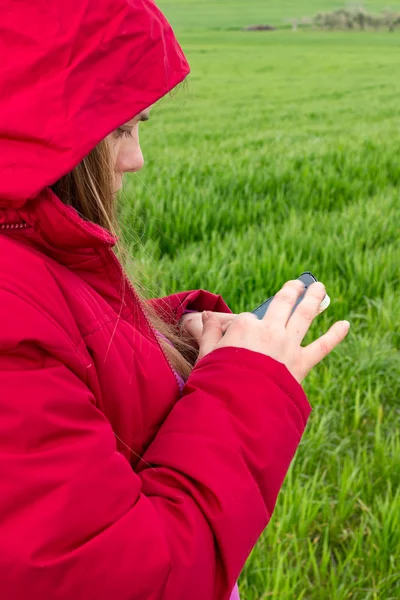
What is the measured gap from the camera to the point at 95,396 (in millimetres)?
851

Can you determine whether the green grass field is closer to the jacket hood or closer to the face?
the face

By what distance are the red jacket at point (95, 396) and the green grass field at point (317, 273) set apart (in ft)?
1.32

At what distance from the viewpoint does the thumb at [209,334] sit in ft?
3.56

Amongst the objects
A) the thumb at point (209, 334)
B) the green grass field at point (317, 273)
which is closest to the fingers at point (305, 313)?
the thumb at point (209, 334)

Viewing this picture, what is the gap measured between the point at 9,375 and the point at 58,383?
53 mm

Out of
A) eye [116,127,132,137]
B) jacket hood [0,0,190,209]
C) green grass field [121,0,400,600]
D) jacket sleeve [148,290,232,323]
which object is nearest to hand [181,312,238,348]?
jacket sleeve [148,290,232,323]

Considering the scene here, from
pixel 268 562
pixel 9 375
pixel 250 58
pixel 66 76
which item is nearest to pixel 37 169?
pixel 66 76

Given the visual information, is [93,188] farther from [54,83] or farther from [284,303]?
[284,303]

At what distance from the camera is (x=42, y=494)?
69 centimetres

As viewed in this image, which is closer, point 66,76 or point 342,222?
point 66,76

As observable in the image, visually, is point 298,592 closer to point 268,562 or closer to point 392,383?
point 268,562

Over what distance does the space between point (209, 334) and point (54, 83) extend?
1.59 ft

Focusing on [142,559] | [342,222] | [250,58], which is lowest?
[250,58]

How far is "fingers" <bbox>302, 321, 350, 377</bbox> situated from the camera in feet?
3.28
